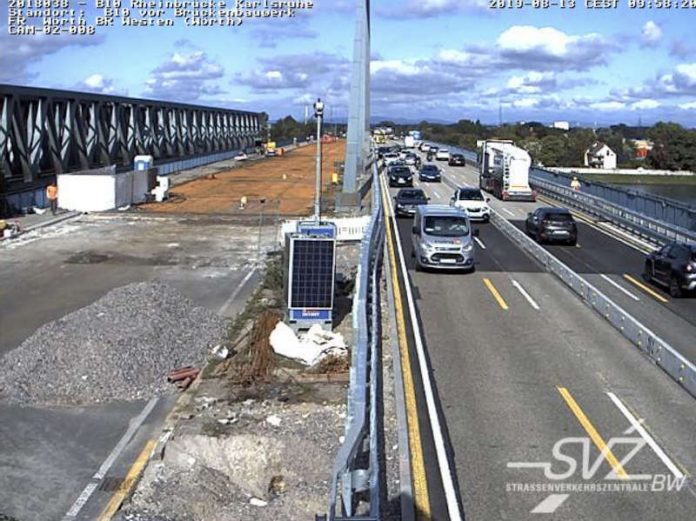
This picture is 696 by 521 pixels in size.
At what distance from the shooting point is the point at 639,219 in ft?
120

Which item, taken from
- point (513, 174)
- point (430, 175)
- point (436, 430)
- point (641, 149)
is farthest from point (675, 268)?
point (641, 149)

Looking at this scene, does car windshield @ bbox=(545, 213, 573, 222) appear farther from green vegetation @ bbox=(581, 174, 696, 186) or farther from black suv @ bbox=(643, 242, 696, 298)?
green vegetation @ bbox=(581, 174, 696, 186)

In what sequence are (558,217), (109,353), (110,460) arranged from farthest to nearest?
1. (558,217)
2. (109,353)
3. (110,460)

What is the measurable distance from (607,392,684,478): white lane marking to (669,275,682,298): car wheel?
10.00m

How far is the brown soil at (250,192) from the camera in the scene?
2019 inches

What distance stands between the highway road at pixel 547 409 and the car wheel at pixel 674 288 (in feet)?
1.29

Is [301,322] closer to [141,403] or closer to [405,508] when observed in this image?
[141,403]

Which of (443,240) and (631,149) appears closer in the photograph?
(443,240)

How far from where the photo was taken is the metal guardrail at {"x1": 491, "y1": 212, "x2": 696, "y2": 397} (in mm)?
14548

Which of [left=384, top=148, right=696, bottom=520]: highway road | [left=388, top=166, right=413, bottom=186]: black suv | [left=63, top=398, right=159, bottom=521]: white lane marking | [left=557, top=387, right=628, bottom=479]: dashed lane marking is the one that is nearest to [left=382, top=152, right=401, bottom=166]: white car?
[left=388, top=166, right=413, bottom=186]: black suv

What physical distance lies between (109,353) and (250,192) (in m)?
47.1

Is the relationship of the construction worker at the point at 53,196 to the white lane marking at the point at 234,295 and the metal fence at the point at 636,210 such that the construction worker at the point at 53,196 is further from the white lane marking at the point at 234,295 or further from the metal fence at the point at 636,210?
the metal fence at the point at 636,210

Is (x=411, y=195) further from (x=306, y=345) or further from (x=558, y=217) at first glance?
(x=306, y=345)

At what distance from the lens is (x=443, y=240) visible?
2542 cm
